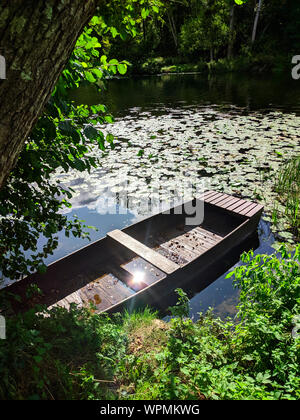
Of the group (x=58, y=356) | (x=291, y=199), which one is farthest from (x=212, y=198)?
(x=58, y=356)

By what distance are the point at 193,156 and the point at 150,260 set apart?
5779mm

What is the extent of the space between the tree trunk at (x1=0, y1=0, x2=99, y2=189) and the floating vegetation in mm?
5286

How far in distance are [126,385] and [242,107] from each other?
50.1ft

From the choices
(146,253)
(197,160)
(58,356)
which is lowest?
(146,253)

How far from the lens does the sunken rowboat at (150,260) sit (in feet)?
13.0

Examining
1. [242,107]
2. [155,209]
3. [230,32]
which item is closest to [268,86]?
[242,107]

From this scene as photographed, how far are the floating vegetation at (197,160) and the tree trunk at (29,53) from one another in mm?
5286

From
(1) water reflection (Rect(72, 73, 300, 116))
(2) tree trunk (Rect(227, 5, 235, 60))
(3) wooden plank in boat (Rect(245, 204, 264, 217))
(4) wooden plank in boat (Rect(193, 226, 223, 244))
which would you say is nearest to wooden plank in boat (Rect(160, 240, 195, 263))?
(4) wooden plank in boat (Rect(193, 226, 223, 244))

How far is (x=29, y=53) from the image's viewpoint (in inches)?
44.3

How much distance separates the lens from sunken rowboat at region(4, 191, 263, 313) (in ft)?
13.0

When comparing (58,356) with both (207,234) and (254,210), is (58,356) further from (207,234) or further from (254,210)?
(254,210)

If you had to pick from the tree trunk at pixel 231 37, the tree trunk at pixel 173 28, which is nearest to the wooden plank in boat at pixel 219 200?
the tree trunk at pixel 231 37

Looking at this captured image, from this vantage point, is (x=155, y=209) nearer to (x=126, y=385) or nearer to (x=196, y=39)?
(x=126, y=385)

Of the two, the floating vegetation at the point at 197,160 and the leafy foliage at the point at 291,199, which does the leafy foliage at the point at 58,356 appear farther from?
the leafy foliage at the point at 291,199
